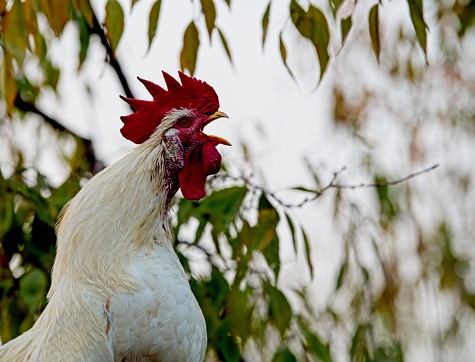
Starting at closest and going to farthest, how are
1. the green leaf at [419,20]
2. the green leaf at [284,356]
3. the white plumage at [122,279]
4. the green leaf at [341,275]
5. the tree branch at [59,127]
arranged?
the white plumage at [122,279]
the green leaf at [419,20]
the green leaf at [284,356]
the green leaf at [341,275]
the tree branch at [59,127]

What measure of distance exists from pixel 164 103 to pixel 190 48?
0.32 metres

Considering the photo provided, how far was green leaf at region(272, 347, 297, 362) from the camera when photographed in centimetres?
307

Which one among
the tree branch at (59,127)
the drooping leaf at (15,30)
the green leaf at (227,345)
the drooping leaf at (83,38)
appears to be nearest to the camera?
the drooping leaf at (15,30)

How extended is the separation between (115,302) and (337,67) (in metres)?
2.92

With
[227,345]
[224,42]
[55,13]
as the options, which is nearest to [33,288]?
[227,345]

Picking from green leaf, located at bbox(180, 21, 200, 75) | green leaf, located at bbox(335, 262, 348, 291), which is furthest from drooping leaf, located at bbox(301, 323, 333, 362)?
green leaf, located at bbox(180, 21, 200, 75)

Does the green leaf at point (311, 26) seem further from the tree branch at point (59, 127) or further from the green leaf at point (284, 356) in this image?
the tree branch at point (59, 127)

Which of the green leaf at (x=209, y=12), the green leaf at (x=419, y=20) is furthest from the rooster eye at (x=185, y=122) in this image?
the green leaf at (x=419, y=20)

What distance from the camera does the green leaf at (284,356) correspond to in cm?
307

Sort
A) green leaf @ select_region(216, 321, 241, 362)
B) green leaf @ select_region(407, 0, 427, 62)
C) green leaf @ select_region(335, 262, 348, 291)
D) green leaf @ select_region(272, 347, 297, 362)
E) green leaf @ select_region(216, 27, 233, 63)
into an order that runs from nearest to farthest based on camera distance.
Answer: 1. green leaf @ select_region(407, 0, 427, 62)
2. green leaf @ select_region(216, 27, 233, 63)
3. green leaf @ select_region(216, 321, 241, 362)
4. green leaf @ select_region(272, 347, 297, 362)
5. green leaf @ select_region(335, 262, 348, 291)

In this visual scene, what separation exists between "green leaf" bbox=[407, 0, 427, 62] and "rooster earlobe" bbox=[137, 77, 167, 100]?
2.37 feet

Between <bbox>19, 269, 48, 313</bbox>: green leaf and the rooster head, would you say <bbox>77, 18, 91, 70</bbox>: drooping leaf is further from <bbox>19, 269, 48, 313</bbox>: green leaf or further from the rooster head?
the rooster head

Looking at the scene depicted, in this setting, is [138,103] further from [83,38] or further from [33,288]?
[83,38]

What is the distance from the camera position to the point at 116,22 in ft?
8.66
